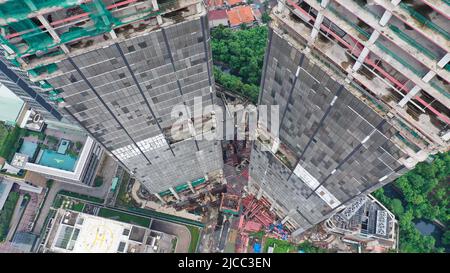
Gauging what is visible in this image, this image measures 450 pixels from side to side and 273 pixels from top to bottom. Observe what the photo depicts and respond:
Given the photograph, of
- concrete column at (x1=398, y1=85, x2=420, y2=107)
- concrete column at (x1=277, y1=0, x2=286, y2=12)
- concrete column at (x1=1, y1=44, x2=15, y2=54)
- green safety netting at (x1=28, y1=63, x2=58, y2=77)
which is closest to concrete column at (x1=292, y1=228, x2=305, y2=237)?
concrete column at (x1=398, y1=85, x2=420, y2=107)

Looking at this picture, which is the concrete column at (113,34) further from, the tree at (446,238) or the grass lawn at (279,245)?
the tree at (446,238)

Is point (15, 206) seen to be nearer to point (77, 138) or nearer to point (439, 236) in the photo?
point (77, 138)

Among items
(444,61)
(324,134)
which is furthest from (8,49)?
(444,61)

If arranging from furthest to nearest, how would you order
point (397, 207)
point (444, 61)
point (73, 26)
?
point (397, 207) → point (73, 26) → point (444, 61)

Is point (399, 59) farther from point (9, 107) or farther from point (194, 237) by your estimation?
point (9, 107)

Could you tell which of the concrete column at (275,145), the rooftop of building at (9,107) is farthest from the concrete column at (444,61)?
the rooftop of building at (9,107)
